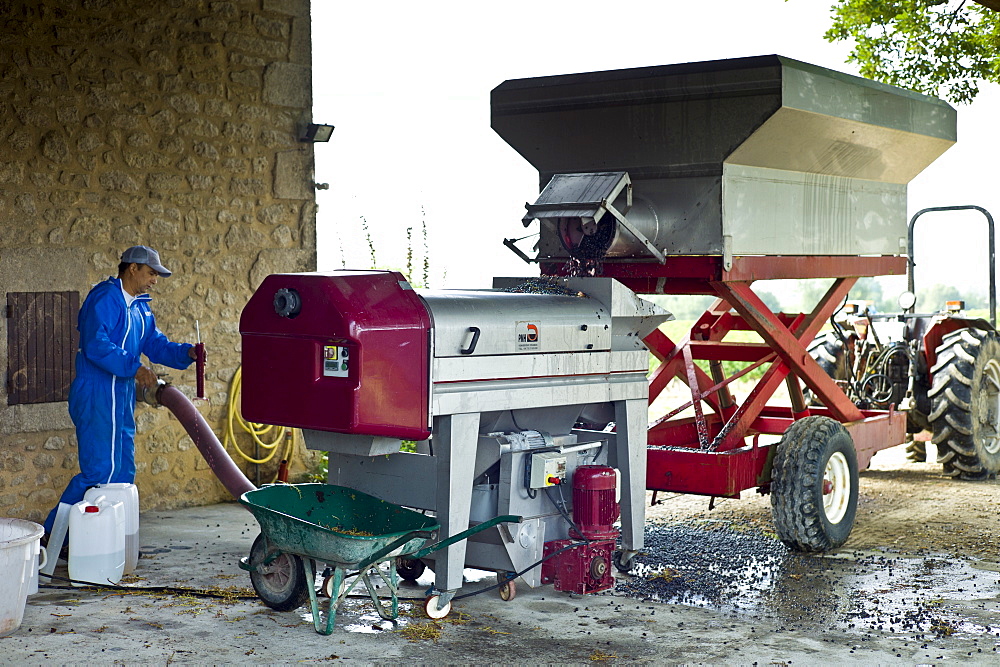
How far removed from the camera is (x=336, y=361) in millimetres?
4891

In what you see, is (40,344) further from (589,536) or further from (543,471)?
(589,536)

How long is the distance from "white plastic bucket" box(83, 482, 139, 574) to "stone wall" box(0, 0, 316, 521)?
129 centimetres

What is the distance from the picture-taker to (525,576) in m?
5.56

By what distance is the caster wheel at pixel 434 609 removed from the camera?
5.18 m

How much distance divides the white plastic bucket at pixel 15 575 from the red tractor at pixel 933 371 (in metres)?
5.97

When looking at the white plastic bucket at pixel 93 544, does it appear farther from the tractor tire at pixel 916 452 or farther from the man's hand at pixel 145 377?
the tractor tire at pixel 916 452

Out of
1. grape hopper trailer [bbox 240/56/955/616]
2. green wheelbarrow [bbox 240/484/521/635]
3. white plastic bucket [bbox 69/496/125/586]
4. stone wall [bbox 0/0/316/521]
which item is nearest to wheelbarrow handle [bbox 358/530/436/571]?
green wheelbarrow [bbox 240/484/521/635]

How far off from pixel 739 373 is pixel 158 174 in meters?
3.95

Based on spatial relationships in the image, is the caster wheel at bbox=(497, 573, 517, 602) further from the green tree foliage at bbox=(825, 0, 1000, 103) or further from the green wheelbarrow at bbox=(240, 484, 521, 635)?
the green tree foliage at bbox=(825, 0, 1000, 103)

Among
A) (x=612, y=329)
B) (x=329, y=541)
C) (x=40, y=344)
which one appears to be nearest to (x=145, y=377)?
(x=40, y=344)

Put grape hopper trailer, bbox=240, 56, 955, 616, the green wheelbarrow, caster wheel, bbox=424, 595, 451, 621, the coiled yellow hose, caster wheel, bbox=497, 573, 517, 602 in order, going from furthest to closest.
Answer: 1. the coiled yellow hose
2. caster wheel, bbox=497, 573, 517, 602
3. caster wheel, bbox=424, 595, 451, 621
4. grape hopper trailer, bbox=240, 56, 955, 616
5. the green wheelbarrow

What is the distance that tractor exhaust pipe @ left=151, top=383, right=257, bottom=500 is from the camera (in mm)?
6445

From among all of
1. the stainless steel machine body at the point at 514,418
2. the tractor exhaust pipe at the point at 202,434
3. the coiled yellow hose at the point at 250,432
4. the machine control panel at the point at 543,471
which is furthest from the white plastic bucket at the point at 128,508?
the machine control panel at the point at 543,471

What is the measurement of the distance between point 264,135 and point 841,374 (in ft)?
16.5
